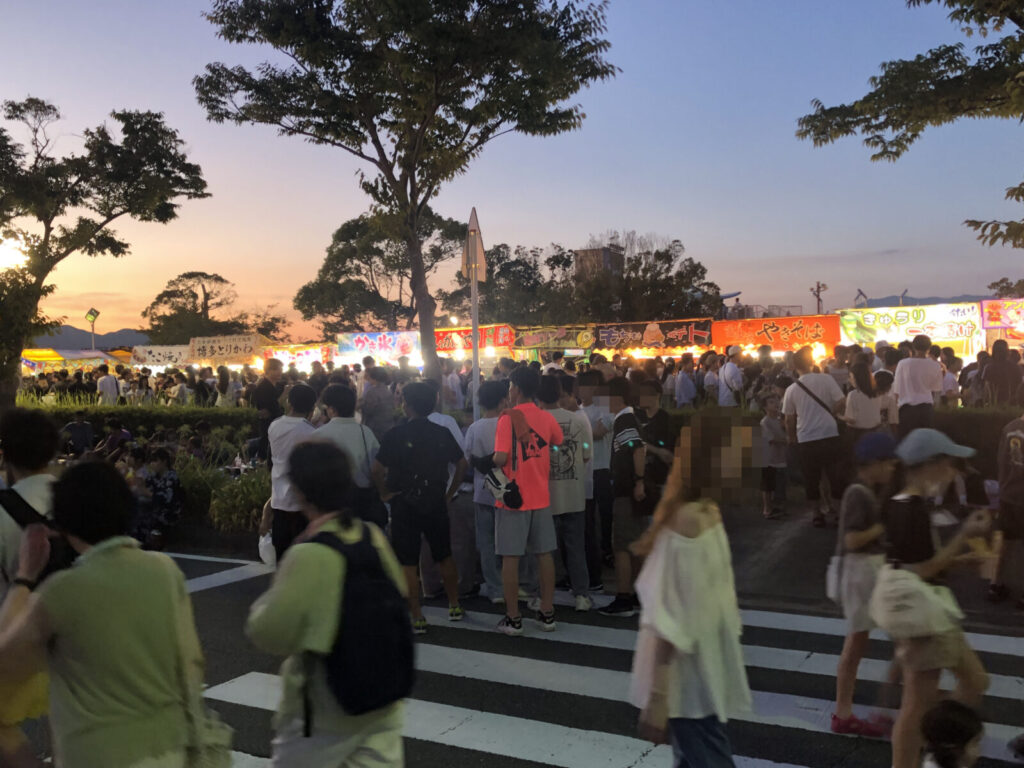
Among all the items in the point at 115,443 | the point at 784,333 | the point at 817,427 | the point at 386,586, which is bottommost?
the point at 115,443

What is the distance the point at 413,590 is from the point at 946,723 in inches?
149

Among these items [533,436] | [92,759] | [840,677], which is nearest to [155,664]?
[92,759]

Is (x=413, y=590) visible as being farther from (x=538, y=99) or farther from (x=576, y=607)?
(x=538, y=99)

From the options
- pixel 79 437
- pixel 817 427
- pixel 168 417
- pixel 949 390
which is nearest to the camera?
pixel 817 427

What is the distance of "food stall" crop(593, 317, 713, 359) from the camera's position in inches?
920

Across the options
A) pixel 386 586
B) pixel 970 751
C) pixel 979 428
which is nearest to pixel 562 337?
pixel 979 428

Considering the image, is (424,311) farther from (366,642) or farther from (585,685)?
(366,642)

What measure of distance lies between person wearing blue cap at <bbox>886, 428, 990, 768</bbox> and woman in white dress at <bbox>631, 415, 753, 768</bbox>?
103 centimetres

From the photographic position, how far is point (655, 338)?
24.0 metres

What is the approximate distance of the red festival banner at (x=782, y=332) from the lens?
67.2 ft

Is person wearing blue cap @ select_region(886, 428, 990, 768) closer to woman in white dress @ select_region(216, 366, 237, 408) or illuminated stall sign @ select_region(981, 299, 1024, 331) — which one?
woman in white dress @ select_region(216, 366, 237, 408)

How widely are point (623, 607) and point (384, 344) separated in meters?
21.9

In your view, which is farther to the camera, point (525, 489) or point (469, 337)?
point (469, 337)

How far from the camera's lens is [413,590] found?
5992 millimetres
